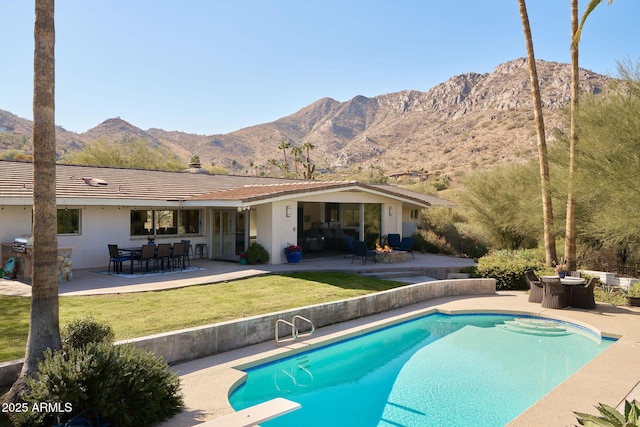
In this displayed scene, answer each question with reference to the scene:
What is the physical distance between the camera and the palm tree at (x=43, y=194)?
5805 mm

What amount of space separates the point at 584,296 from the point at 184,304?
11.7 m

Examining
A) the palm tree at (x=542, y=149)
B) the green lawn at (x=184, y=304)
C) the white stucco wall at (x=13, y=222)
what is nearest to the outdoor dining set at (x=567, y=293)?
the palm tree at (x=542, y=149)

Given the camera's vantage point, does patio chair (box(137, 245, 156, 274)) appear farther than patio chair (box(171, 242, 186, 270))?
No

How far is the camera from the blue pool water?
7.29 metres

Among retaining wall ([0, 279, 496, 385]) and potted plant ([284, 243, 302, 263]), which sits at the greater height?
potted plant ([284, 243, 302, 263])

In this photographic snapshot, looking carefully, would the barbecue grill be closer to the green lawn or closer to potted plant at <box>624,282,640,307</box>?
the green lawn

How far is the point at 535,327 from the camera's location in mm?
12438

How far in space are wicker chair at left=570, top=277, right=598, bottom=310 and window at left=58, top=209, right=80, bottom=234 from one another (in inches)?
684

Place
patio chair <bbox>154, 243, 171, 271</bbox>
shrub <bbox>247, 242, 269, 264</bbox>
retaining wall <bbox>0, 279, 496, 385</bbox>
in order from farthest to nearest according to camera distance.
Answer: shrub <bbox>247, 242, 269, 264</bbox>
patio chair <bbox>154, 243, 171, 271</bbox>
retaining wall <bbox>0, 279, 496, 385</bbox>

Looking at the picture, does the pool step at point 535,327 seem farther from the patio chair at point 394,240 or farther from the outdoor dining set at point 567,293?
the patio chair at point 394,240

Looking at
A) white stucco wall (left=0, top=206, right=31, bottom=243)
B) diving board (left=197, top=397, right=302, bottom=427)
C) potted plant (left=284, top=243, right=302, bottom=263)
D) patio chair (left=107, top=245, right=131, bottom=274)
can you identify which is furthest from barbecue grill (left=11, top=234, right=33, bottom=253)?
diving board (left=197, top=397, right=302, bottom=427)

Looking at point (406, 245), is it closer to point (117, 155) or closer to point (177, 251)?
point (177, 251)

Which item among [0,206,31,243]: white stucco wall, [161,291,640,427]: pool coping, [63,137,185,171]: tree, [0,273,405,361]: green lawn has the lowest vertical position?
[161,291,640,427]: pool coping

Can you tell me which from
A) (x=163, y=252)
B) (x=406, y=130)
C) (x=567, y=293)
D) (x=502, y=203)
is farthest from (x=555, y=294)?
(x=406, y=130)
